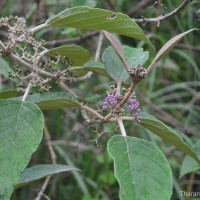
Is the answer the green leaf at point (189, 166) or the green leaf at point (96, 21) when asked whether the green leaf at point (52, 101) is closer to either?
the green leaf at point (96, 21)

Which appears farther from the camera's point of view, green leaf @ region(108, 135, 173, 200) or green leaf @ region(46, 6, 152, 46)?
green leaf @ region(46, 6, 152, 46)

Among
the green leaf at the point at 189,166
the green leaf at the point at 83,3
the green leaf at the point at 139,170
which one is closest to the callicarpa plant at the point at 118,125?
the green leaf at the point at 139,170

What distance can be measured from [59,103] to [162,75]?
6.48 feet

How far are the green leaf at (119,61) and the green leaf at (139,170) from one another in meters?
0.21

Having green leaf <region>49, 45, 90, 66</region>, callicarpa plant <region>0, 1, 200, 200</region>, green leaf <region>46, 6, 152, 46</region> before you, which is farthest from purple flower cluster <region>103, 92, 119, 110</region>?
green leaf <region>49, 45, 90, 66</region>

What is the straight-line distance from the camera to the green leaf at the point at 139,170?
72 centimetres

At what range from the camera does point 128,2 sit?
2.67 m

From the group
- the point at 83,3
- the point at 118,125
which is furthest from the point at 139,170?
the point at 83,3

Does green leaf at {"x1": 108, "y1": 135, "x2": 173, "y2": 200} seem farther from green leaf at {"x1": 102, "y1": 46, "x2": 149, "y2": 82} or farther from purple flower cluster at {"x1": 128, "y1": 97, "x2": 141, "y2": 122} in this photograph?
green leaf at {"x1": 102, "y1": 46, "x2": 149, "y2": 82}

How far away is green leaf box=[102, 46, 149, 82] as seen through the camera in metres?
0.99

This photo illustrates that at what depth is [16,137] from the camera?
0.77 m

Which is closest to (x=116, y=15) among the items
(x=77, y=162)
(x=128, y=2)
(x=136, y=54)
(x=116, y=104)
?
(x=116, y=104)

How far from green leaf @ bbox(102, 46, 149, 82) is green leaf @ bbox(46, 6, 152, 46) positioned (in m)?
0.11

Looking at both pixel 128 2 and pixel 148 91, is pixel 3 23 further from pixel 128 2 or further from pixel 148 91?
pixel 128 2
